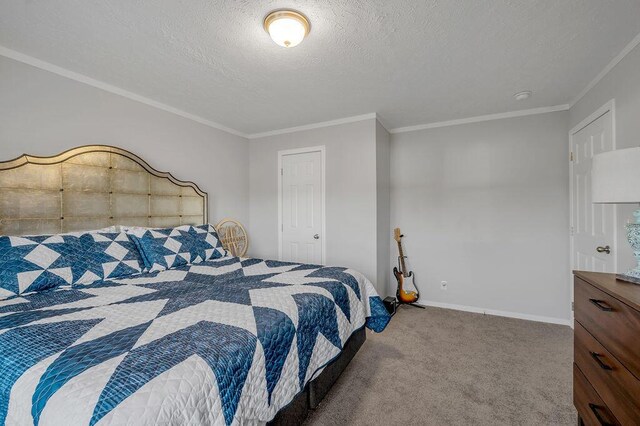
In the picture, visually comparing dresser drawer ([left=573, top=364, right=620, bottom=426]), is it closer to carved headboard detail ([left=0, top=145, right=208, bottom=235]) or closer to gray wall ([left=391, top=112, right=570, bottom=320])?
gray wall ([left=391, top=112, right=570, bottom=320])

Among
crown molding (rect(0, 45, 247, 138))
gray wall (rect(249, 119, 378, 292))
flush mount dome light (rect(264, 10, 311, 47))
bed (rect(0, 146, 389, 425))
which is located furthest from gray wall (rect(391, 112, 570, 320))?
crown molding (rect(0, 45, 247, 138))

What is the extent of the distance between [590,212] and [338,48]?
2.64 metres

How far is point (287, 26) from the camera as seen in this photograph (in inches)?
66.1

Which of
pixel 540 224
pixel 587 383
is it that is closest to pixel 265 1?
pixel 587 383

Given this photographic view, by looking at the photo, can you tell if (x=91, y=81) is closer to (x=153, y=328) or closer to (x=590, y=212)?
(x=153, y=328)

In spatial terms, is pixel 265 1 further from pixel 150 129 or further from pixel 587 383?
pixel 587 383

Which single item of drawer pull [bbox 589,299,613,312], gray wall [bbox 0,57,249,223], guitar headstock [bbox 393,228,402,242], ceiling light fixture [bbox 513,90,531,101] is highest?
ceiling light fixture [bbox 513,90,531,101]

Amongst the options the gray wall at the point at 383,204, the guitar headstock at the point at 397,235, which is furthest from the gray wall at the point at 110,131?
the guitar headstock at the point at 397,235

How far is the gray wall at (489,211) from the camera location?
10.4 ft

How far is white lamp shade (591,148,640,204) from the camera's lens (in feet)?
4.22

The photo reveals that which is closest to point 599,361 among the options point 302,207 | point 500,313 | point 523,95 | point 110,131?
point 500,313

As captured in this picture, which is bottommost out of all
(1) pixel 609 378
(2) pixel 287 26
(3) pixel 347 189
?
(1) pixel 609 378

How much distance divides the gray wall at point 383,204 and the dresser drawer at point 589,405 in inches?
79.0

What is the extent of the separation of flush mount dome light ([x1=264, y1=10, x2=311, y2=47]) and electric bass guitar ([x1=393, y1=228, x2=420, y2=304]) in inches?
107
